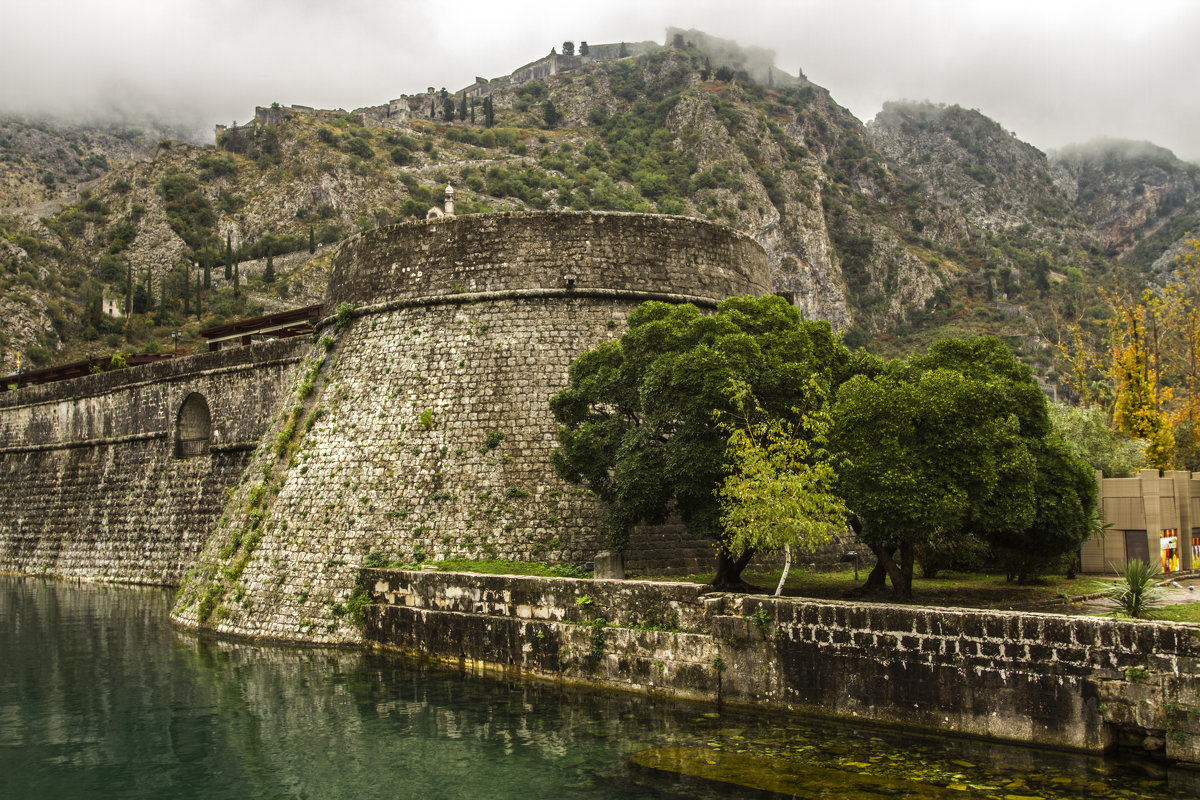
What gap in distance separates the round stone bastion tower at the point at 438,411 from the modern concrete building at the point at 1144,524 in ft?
30.7

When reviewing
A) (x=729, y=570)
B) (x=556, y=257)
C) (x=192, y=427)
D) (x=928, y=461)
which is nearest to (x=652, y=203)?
Result: (x=192, y=427)

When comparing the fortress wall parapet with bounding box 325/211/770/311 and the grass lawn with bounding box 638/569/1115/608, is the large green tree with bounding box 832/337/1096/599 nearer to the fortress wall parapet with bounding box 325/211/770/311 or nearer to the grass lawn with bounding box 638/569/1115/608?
the grass lawn with bounding box 638/569/1115/608

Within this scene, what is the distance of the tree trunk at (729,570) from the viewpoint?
14469 mm

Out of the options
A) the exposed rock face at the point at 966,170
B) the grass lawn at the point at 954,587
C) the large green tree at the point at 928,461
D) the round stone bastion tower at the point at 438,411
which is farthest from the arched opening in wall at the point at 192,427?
the exposed rock face at the point at 966,170

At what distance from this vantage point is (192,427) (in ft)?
102

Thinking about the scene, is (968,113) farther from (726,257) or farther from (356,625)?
(356,625)

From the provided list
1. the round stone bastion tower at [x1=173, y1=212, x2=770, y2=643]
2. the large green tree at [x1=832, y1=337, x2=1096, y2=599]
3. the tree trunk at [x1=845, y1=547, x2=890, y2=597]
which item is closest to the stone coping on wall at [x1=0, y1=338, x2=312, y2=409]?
the round stone bastion tower at [x1=173, y1=212, x2=770, y2=643]

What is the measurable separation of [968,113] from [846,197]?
45.0 metres

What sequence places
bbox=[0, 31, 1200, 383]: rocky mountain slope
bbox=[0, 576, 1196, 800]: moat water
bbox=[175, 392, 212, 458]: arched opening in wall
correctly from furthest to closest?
bbox=[0, 31, 1200, 383]: rocky mountain slope
bbox=[175, 392, 212, 458]: arched opening in wall
bbox=[0, 576, 1196, 800]: moat water

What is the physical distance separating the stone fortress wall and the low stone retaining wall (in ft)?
49.9

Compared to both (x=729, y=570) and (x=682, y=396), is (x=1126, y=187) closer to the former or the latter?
(x=729, y=570)

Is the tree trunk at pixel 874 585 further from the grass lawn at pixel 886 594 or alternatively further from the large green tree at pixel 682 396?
the large green tree at pixel 682 396

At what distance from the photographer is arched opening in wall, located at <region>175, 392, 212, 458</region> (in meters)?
30.6

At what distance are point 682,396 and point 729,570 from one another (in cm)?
302
